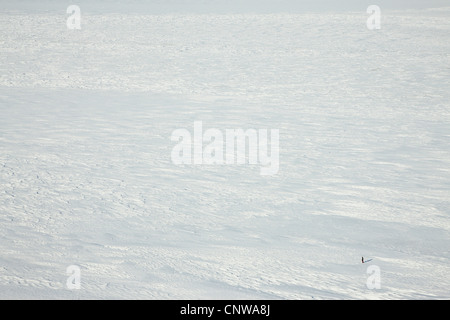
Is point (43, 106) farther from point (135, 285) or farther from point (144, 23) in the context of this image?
point (144, 23)

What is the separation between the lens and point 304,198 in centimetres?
394

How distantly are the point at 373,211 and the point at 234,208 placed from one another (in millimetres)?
807
